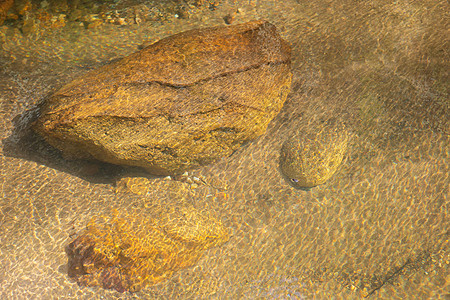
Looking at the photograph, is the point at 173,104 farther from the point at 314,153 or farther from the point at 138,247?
the point at 314,153

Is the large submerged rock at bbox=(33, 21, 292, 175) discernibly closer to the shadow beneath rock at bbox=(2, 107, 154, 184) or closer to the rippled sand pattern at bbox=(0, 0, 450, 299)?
the shadow beneath rock at bbox=(2, 107, 154, 184)

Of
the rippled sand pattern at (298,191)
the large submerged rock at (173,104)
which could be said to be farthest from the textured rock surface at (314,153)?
the large submerged rock at (173,104)

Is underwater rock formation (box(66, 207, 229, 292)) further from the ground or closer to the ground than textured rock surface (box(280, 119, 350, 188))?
closer to the ground

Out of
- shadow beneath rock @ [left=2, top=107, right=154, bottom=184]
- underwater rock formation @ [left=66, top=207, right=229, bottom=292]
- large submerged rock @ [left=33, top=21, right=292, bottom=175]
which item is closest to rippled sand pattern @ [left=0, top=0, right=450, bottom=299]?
shadow beneath rock @ [left=2, top=107, right=154, bottom=184]

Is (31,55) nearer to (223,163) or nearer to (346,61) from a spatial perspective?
(223,163)

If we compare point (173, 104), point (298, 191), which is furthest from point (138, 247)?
point (298, 191)
